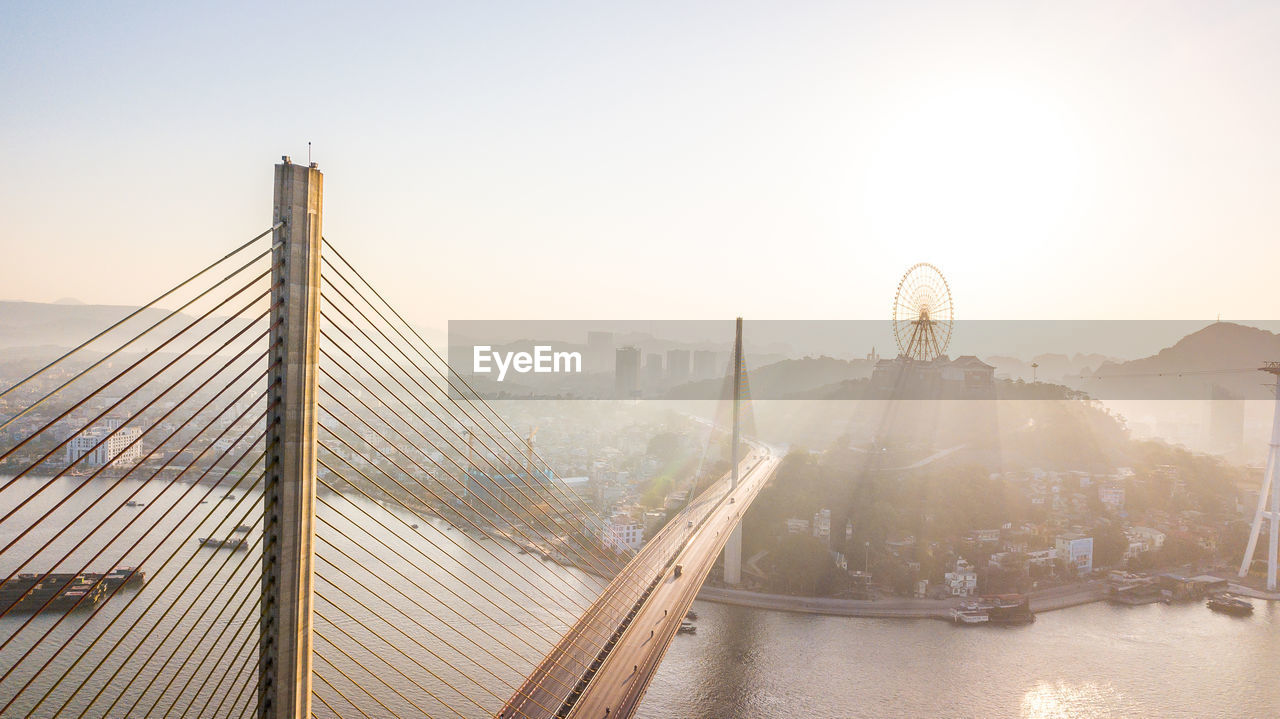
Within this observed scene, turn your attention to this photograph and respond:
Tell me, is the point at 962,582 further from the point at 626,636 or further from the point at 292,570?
the point at 292,570

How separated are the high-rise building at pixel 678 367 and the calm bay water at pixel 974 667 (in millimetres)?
25157

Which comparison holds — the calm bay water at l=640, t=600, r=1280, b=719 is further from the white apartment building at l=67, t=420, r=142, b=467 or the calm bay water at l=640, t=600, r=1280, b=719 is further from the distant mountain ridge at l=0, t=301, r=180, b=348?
the distant mountain ridge at l=0, t=301, r=180, b=348

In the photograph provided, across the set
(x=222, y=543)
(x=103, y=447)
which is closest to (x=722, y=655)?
(x=222, y=543)

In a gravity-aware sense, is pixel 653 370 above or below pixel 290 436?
below

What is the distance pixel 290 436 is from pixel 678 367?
3390 centimetres

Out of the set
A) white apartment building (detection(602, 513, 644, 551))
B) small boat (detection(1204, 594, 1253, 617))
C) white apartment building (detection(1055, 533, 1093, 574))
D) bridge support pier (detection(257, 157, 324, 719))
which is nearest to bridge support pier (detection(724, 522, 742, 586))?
white apartment building (detection(602, 513, 644, 551))

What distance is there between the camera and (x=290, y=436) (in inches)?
75.9

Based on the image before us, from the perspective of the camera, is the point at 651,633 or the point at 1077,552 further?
the point at 1077,552

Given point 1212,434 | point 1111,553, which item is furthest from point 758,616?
point 1212,434

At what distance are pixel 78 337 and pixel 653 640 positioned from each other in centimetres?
1601

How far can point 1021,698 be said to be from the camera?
754 centimetres

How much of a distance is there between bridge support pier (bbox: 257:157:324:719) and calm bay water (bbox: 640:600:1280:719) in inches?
220

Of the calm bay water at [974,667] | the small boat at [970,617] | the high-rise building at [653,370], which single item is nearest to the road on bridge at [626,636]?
the calm bay water at [974,667]

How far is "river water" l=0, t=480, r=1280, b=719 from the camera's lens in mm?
6473
